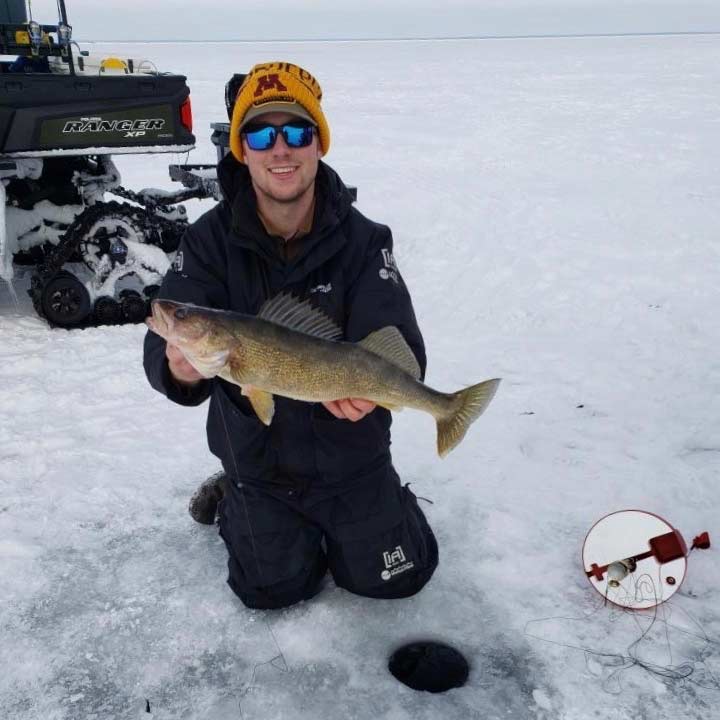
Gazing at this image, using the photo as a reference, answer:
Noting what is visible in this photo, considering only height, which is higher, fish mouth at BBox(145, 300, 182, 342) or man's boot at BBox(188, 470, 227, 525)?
fish mouth at BBox(145, 300, 182, 342)

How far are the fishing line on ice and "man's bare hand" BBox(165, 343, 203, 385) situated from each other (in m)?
1.89

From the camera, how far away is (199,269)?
3.26 m

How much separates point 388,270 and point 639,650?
6.66ft

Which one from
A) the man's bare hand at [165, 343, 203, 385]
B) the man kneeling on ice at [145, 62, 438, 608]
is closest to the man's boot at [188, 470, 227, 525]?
the man kneeling on ice at [145, 62, 438, 608]

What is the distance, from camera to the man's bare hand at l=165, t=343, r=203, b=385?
9.25 ft

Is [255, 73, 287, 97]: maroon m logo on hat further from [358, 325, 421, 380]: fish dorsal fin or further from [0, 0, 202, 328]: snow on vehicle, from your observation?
[0, 0, 202, 328]: snow on vehicle

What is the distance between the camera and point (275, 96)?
3.04 m

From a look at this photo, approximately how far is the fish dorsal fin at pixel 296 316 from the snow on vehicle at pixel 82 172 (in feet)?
13.0

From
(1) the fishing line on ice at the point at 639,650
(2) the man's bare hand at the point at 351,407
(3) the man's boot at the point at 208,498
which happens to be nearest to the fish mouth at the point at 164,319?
(2) the man's bare hand at the point at 351,407

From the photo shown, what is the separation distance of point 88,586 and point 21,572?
37cm

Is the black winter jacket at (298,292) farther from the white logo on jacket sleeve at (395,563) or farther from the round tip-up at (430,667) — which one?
the round tip-up at (430,667)

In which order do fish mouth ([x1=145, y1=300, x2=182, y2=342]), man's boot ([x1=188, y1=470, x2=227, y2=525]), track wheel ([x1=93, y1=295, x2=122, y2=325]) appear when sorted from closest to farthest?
1. fish mouth ([x1=145, y1=300, x2=182, y2=342])
2. man's boot ([x1=188, y1=470, x2=227, y2=525])
3. track wheel ([x1=93, y1=295, x2=122, y2=325])

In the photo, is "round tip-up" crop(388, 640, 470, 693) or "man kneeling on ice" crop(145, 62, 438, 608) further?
"man kneeling on ice" crop(145, 62, 438, 608)

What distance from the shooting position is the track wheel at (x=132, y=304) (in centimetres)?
634
